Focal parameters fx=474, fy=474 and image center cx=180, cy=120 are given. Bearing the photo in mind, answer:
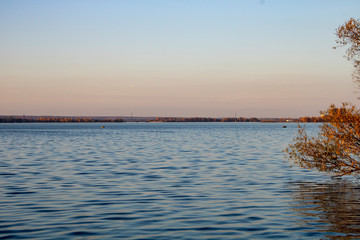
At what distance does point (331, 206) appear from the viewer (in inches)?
933

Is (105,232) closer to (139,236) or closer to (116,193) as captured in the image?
(139,236)

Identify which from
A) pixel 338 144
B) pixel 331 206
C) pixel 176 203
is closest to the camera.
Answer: pixel 331 206

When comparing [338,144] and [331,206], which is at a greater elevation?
[338,144]

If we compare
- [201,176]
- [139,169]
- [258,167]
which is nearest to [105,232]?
[201,176]

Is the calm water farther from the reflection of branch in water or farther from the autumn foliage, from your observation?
the autumn foliage

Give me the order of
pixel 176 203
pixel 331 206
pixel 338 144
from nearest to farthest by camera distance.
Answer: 1. pixel 331 206
2. pixel 176 203
3. pixel 338 144

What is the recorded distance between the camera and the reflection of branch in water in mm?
18734

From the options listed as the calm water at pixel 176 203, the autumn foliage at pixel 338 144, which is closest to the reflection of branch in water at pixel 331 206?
the calm water at pixel 176 203

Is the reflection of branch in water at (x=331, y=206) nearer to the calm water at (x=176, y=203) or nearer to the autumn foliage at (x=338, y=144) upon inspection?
the calm water at (x=176, y=203)

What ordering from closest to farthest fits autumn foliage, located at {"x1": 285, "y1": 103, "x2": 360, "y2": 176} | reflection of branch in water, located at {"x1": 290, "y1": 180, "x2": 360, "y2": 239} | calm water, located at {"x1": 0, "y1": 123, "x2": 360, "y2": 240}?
calm water, located at {"x1": 0, "y1": 123, "x2": 360, "y2": 240}
reflection of branch in water, located at {"x1": 290, "y1": 180, "x2": 360, "y2": 239}
autumn foliage, located at {"x1": 285, "y1": 103, "x2": 360, "y2": 176}

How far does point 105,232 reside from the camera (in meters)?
18.0

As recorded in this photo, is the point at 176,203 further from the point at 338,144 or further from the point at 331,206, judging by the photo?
the point at 338,144

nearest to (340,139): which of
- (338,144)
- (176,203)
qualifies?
(338,144)

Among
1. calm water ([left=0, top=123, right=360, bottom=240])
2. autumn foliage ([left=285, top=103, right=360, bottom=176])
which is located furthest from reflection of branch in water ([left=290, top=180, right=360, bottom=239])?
autumn foliage ([left=285, top=103, right=360, bottom=176])
